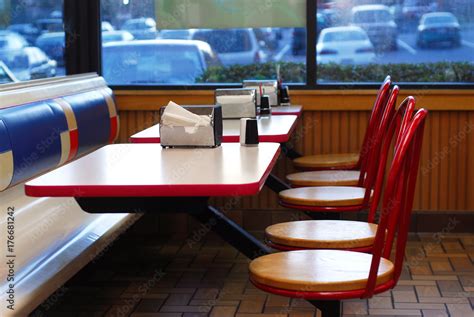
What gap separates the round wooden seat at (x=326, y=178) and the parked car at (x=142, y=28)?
1.72m

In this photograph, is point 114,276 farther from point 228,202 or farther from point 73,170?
point 73,170

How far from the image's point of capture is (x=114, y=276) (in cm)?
455

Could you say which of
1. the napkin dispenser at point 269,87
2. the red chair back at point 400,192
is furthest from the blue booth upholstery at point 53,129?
the red chair back at point 400,192

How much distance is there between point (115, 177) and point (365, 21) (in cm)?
317

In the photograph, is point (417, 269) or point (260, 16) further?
point (260, 16)

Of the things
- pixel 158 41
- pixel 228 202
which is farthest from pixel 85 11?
pixel 228 202

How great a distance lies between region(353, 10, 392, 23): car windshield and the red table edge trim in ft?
10.2

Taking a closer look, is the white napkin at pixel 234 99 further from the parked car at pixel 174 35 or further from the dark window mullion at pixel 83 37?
the dark window mullion at pixel 83 37

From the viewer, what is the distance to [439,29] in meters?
5.38

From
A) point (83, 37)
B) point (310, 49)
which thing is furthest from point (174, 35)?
point (310, 49)

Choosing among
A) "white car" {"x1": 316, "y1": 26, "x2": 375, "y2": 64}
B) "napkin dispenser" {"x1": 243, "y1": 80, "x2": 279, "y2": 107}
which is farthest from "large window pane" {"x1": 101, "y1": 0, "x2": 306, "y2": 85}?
"napkin dispenser" {"x1": 243, "y1": 80, "x2": 279, "y2": 107}

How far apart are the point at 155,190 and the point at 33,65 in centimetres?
315

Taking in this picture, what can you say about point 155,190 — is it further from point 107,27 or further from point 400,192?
point 107,27

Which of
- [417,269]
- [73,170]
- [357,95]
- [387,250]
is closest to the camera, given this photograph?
[387,250]
